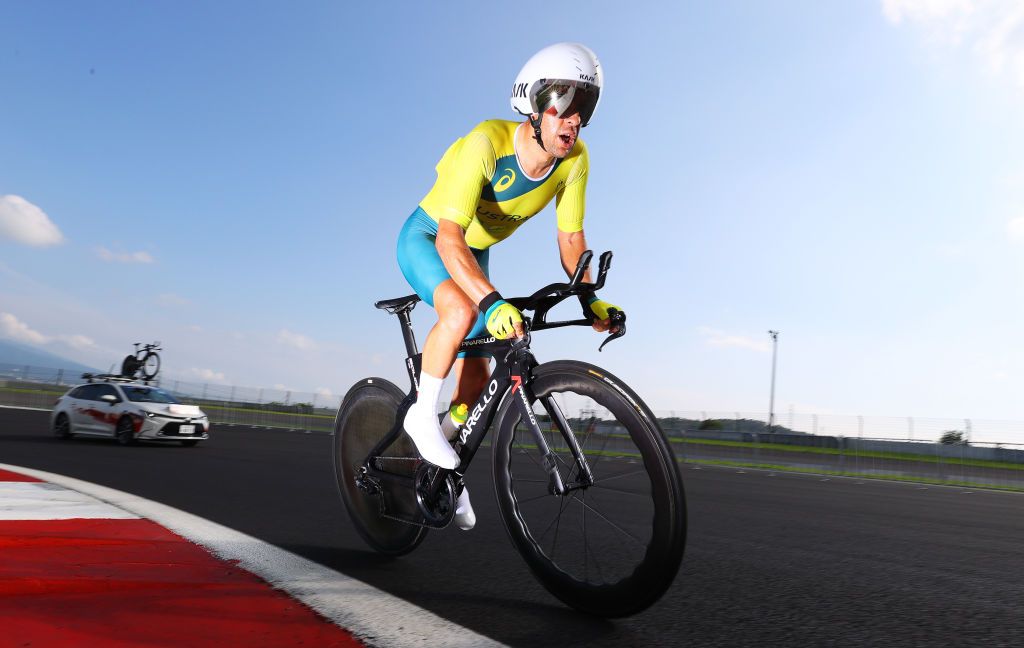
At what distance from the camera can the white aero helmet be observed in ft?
10.6

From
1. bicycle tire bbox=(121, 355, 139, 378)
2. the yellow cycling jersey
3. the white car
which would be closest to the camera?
the yellow cycling jersey

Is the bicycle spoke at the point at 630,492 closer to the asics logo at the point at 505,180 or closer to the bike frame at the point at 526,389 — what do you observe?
the bike frame at the point at 526,389

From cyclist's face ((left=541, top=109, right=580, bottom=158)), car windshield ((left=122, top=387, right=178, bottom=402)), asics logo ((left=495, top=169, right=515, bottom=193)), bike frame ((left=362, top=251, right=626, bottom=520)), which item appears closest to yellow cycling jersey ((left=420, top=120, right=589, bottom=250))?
asics logo ((left=495, top=169, right=515, bottom=193))

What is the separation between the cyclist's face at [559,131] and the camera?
3.28m

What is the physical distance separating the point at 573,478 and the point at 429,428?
0.79 m

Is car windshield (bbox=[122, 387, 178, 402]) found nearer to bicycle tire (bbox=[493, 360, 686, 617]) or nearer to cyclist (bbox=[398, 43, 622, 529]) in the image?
cyclist (bbox=[398, 43, 622, 529])

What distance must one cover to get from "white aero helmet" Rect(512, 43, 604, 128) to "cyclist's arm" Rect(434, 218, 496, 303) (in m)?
0.60

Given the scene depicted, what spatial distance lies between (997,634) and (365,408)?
3.07m

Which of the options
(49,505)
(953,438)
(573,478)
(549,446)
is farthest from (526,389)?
(953,438)

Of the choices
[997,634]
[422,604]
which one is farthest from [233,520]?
[997,634]

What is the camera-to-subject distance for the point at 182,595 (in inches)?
109

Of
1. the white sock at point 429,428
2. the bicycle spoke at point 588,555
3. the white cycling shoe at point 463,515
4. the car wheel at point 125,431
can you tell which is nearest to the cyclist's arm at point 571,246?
the white sock at point 429,428

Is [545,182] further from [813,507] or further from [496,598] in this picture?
[813,507]

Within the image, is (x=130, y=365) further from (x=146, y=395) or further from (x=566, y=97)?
(x=566, y=97)
